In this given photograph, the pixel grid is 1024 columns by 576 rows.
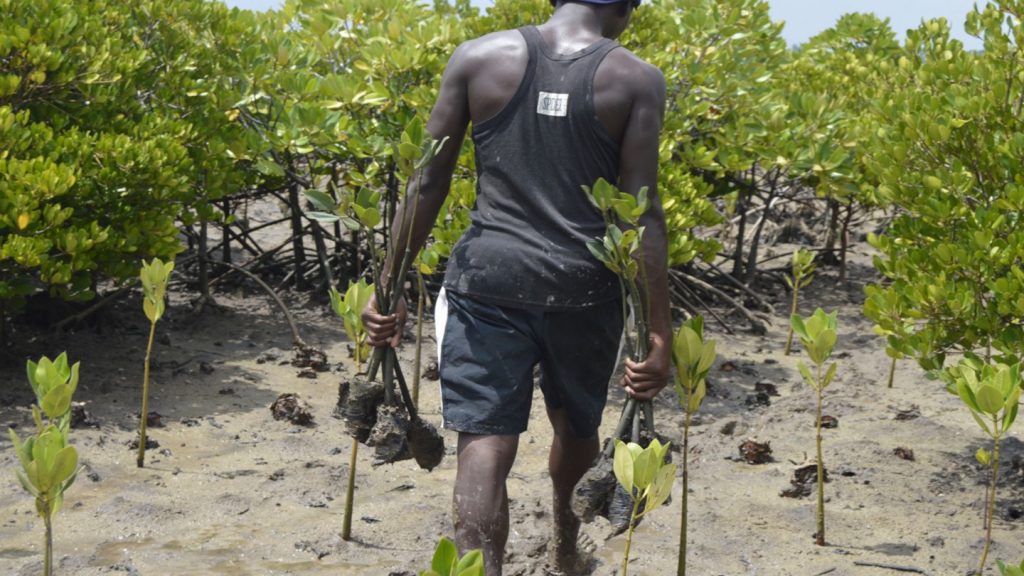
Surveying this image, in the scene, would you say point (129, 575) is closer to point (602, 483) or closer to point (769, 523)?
point (602, 483)

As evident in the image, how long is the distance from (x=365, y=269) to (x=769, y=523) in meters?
3.64

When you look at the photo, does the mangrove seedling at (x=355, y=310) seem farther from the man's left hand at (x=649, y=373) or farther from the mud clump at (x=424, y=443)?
the man's left hand at (x=649, y=373)

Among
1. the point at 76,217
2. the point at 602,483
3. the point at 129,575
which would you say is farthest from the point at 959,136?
the point at 76,217

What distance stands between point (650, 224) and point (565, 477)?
0.88 m

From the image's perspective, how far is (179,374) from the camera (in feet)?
19.4

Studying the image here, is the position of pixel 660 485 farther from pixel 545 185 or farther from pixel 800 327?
pixel 800 327

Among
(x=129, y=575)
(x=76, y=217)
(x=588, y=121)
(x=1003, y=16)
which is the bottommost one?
(x=129, y=575)

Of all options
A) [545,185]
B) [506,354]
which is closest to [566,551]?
[506,354]

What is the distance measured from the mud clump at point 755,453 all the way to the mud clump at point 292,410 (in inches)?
74.9

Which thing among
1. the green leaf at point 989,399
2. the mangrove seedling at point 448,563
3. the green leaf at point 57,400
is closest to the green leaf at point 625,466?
the mangrove seedling at point 448,563

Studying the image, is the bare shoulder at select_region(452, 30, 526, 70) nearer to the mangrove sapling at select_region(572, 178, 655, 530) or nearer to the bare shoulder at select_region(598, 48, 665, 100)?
the bare shoulder at select_region(598, 48, 665, 100)

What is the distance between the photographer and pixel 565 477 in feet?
11.7

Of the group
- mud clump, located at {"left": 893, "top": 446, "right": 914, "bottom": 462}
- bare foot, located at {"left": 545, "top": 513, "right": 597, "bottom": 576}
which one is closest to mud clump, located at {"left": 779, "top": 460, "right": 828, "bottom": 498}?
mud clump, located at {"left": 893, "top": 446, "right": 914, "bottom": 462}

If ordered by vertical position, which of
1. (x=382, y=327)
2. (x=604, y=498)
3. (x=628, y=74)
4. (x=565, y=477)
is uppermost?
(x=628, y=74)
